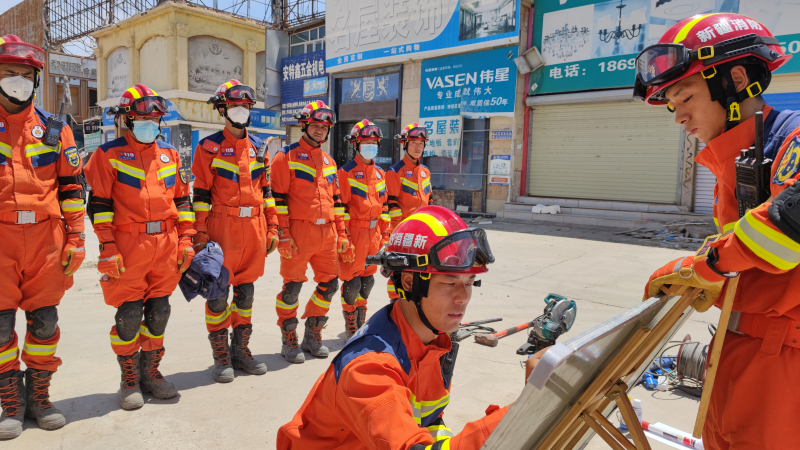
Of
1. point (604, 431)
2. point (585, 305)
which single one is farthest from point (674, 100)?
point (585, 305)

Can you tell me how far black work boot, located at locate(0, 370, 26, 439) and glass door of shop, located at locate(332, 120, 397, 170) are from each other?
15.1 m

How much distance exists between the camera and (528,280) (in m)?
8.23

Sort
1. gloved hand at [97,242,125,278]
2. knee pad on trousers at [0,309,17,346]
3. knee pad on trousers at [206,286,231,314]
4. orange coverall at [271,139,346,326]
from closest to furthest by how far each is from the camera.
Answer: knee pad on trousers at [0,309,17,346] → gloved hand at [97,242,125,278] → knee pad on trousers at [206,286,231,314] → orange coverall at [271,139,346,326]

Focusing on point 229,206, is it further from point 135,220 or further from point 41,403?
point 41,403

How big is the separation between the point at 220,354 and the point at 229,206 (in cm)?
132

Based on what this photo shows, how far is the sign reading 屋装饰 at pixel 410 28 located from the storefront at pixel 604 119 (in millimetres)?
1242

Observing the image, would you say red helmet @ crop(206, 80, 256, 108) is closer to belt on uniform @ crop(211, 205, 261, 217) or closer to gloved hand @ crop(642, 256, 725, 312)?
belt on uniform @ crop(211, 205, 261, 217)

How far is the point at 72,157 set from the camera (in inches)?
148

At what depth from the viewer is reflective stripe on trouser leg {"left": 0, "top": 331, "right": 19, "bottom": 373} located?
3426 millimetres

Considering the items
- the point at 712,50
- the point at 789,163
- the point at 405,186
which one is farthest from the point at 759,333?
the point at 405,186

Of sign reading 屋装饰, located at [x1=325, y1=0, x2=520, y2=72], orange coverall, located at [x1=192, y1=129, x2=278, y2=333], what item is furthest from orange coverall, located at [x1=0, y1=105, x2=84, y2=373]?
sign reading 屋装饰, located at [x1=325, y1=0, x2=520, y2=72]

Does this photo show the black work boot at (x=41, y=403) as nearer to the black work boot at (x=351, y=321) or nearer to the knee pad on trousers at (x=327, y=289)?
the knee pad on trousers at (x=327, y=289)

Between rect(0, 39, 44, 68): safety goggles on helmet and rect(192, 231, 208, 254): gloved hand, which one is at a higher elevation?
rect(0, 39, 44, 68): safety goggles on helmet

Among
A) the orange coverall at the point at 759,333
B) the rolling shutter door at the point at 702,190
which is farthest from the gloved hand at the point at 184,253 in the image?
the rolling shutter door at the point at 702,190
